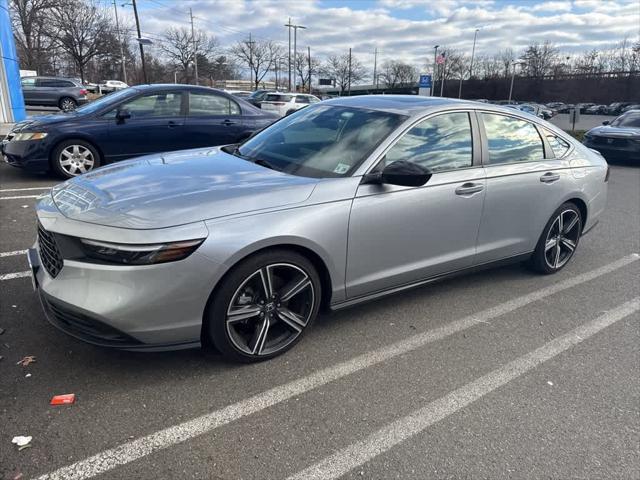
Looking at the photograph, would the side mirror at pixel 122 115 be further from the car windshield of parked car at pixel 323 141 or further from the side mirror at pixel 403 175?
the side mirror at pixel 403 175

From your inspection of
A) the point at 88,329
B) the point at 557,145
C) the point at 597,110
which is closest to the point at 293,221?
the point at 88,329

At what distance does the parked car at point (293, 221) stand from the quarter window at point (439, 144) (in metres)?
0.01

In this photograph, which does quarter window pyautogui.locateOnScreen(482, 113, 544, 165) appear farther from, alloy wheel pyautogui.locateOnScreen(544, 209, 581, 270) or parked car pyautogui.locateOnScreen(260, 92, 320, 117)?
parked car pyautogui.locateOnScreen(260, 92, 320, 117)

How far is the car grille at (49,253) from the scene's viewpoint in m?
2.52

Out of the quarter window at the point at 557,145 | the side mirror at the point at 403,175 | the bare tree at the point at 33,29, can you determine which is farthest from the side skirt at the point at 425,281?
the bare tree at the point at 33,29

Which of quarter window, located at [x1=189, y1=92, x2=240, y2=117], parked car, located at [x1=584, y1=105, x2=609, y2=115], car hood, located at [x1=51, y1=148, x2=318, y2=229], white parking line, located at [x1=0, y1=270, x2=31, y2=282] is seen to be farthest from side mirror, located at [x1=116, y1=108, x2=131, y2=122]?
parked car, located at [x1=584, y1=105, x2=609, y2=115]

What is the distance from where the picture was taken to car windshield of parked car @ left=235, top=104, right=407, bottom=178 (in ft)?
10.6

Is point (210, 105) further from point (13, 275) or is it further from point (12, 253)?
point (13, 275)

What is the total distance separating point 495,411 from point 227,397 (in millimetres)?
1482

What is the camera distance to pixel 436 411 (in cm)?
256

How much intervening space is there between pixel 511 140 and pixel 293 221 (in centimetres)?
237

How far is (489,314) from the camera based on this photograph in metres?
3.78

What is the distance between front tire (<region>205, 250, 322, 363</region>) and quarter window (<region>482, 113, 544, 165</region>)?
6.54ft

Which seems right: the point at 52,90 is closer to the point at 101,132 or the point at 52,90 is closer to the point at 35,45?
the point at 101,132
